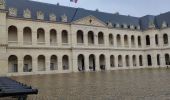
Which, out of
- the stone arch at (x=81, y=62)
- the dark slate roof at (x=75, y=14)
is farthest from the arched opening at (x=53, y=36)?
the stone arch at (x=81, y=62)

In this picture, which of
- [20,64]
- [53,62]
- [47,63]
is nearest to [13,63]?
[20,64]

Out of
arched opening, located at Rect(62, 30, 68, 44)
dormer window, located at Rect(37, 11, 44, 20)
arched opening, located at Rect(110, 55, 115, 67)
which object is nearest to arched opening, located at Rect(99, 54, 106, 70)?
arched opening, located at Rect(110, 55, 115, 67)

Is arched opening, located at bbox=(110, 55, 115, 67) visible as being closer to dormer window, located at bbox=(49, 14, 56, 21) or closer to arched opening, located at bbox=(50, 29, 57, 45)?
arched opening, located at bbox=(50, 29, 57, 45)

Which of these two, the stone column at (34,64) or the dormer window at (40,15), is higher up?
the dormer window at (40,15)

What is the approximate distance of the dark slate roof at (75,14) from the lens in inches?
1892

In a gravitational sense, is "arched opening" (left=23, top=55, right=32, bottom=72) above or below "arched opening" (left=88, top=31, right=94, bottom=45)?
below

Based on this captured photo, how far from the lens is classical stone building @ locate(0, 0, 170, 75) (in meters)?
44.5

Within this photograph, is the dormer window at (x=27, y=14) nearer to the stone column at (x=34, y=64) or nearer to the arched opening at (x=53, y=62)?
the stone column at (x=34, y=64)

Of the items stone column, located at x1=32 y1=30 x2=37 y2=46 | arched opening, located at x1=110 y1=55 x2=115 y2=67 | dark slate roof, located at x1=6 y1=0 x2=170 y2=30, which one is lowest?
arched opening, located at x1=110 y1=55 x2=115 y2=67

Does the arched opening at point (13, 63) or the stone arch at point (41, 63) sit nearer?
the arched opening at point (13, 63)

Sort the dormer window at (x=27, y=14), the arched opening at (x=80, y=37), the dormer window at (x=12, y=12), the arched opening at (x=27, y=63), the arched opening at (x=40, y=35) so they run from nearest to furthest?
the dormer window at (x=12, y=12), the dormer window at (x=27, y=14), the arched opening at (x=27, y=63), the arched opening at (x=40, y=35), the arched opening at (x=80, y=37)

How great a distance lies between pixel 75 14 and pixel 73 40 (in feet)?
21.6

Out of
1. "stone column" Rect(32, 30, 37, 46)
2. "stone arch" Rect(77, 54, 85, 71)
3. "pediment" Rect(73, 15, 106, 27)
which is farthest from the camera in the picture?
"stone arch" Rect(77, 54, 85, 71)

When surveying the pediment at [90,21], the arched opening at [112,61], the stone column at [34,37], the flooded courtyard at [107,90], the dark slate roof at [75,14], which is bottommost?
the flooded courtyard at [107,90]
